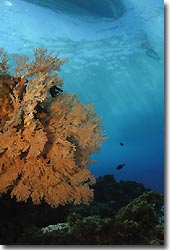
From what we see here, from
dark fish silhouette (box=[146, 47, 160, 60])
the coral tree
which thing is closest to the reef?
the coral tree

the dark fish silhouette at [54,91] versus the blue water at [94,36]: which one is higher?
the blue water at [94,36]

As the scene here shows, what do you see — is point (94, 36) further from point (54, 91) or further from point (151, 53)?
point (54, 91)

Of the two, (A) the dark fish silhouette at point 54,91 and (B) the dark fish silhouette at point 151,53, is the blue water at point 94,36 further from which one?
(A) the dark fish silhouette at point 54,91

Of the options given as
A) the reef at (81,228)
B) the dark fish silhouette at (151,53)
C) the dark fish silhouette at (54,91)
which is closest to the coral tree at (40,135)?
the dark fish silhouette at (54,91)

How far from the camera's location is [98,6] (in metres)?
7.86

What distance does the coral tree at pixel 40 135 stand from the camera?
2449 mm

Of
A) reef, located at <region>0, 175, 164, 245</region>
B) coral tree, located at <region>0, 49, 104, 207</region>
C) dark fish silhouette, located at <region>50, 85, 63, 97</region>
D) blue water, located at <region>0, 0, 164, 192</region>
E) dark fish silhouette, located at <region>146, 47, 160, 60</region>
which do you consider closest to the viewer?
coral tree, located at <region>0, 49, 104, 207</region>

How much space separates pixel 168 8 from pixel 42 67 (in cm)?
173

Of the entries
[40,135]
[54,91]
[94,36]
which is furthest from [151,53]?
[40,135]

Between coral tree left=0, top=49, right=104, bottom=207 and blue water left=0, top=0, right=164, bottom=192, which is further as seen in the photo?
blue water left=0, top=0, right=164, bottom=192

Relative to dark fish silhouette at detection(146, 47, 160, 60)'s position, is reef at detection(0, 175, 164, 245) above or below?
below

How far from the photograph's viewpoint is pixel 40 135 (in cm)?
243

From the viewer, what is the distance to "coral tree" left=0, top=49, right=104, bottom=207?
2.45m

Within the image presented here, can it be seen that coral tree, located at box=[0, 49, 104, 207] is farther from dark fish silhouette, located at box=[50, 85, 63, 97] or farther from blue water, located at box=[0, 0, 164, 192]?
blue water, located at box=[0, 0, 164, 192]
